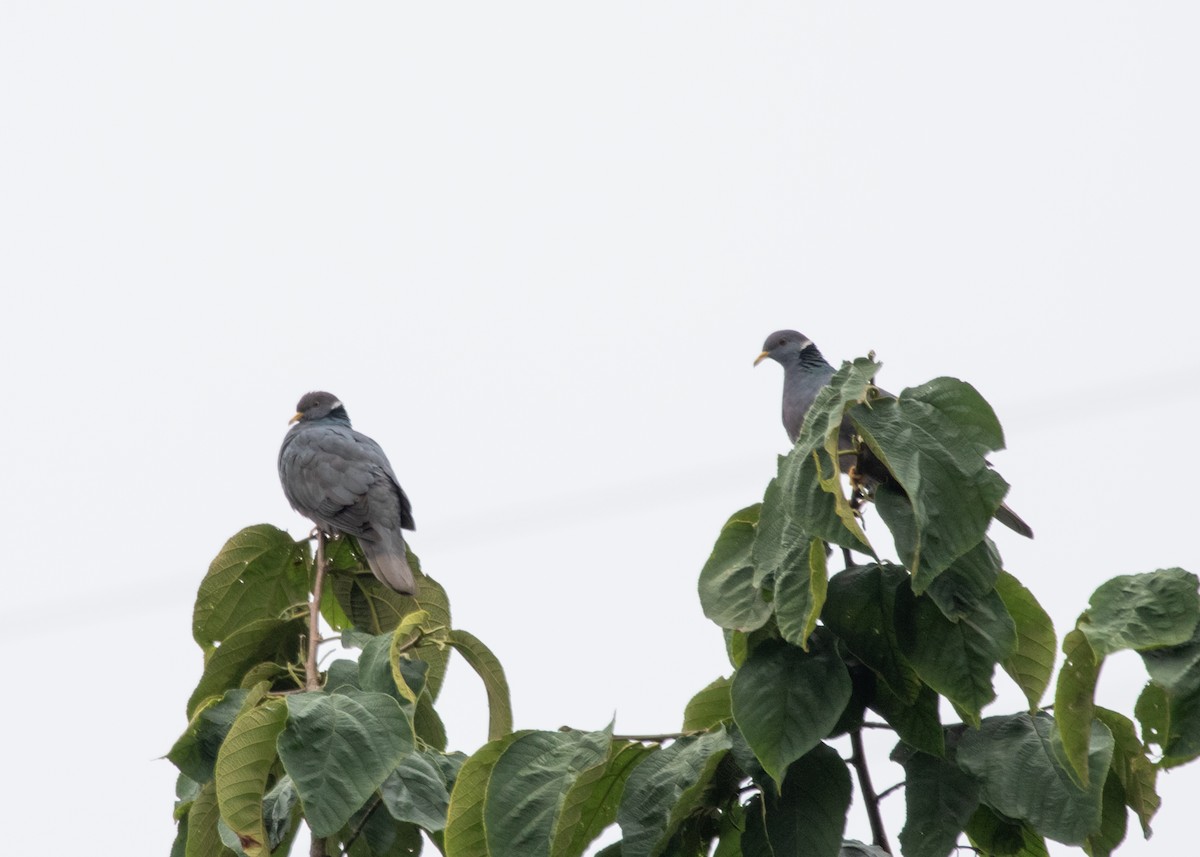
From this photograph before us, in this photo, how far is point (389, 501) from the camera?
547 centimetres

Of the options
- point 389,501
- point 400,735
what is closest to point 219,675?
point 400,735

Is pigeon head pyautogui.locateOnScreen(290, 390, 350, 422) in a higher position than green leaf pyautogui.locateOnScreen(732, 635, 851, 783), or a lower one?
higher

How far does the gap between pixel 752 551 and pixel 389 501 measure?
3.56 m

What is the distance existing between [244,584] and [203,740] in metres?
0.89

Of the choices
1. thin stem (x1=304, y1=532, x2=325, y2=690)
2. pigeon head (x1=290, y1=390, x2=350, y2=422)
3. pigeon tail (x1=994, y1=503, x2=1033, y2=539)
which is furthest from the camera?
pigeon head (x1=290, y1=390, x2=350, y2=422)

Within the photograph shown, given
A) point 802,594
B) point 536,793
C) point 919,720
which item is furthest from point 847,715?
point 536,793

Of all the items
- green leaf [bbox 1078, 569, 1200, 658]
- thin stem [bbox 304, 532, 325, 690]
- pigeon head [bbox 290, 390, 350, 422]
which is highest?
pigeon head [bbox 290, 390, 350, 422]

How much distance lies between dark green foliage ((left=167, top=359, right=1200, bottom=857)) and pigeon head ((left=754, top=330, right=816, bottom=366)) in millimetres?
4720

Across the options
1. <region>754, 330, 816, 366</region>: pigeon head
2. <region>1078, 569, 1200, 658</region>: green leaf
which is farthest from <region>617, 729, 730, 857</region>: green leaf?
<region>754, 330, 816, 366</region>: pigeon head

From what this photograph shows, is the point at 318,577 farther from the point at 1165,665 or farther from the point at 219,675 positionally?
the point at 1165,665

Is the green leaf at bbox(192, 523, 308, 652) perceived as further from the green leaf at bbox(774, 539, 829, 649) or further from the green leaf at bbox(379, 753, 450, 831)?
the green leaf at bbox(774, 539, 829, 649)

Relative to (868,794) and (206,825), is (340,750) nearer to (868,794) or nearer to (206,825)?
(206,825)

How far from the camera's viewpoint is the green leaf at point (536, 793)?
2.00 m

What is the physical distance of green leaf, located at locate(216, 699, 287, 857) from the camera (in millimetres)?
2314
